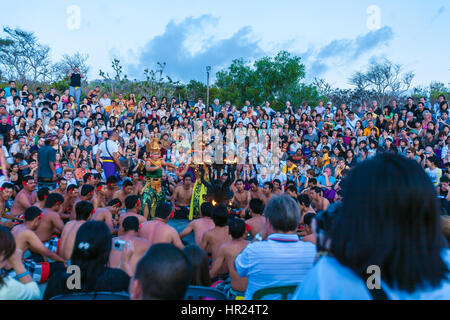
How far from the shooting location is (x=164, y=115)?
14086 millimetres

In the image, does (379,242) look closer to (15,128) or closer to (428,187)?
(428,187)

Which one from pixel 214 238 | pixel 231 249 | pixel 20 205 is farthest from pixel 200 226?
pixel 20 205

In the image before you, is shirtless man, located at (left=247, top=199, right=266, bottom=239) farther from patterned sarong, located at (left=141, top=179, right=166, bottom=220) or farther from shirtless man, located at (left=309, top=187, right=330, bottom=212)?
patterned sarong, located at (left=141, top=179, right=166, bottom=220)

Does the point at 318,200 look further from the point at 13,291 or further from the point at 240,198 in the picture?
the point at 13,291

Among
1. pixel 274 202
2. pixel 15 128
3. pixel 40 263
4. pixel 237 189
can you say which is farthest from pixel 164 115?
pixel 274 202

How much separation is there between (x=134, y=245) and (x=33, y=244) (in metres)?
1.29

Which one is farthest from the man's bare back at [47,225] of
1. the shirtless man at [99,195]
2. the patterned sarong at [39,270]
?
the shirtless man at [99,195]

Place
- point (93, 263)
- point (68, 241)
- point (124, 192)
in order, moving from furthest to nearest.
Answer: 1. point (124, 192)
2. point (68, 241)
3. point (93, 263)

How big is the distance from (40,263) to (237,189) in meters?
5.14

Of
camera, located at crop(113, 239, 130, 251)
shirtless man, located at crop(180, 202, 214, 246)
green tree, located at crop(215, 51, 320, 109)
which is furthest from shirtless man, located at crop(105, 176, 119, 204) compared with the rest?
green tree, located at crop(215, 51, 320, 109)

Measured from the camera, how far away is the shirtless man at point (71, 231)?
4.47 meters

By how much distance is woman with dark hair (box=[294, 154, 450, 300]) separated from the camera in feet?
3.57

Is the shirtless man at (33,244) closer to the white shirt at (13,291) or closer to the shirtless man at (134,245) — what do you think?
the shirtless man at (134,245)

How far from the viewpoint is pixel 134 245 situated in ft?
13.0
